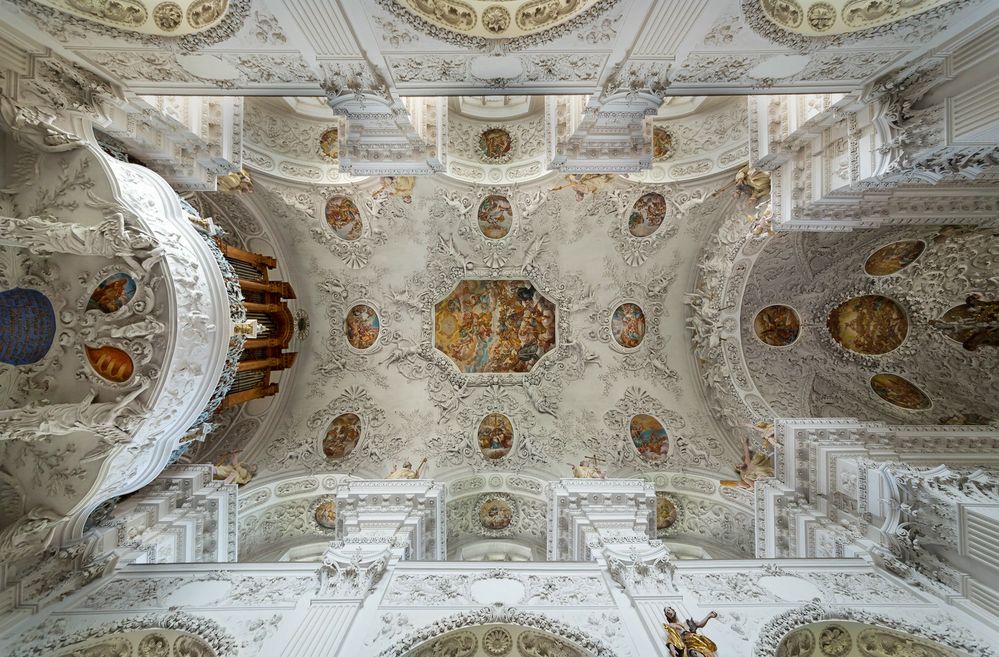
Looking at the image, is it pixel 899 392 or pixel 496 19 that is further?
pixel 899 392

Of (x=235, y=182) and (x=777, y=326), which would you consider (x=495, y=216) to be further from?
(x=777, y=326)

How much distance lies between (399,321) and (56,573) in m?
8.42

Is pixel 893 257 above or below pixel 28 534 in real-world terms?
above

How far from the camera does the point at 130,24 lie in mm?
5480

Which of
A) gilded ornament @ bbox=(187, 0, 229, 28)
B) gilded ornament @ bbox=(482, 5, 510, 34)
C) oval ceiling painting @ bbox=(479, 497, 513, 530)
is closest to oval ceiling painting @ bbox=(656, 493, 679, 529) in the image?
oval ceiling painting @ bbox=(479, 497, 513, 530)

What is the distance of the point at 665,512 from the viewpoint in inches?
442

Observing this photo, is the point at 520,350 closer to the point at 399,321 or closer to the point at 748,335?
the point at 399,321

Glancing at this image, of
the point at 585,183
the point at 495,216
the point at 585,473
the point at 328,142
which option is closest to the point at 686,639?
the point at 585,473

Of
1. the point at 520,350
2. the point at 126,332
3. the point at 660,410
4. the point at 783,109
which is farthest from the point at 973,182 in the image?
the point at 126,332

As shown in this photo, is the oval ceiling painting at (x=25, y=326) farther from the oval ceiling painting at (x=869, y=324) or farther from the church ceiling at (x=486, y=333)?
the oval ceiling painting at (x=869, y=324)

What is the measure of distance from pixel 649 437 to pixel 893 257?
278 inches

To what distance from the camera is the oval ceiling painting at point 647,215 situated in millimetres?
11867

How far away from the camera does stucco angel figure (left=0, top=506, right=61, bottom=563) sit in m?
5.42

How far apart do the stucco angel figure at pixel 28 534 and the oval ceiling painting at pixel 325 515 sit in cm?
584
